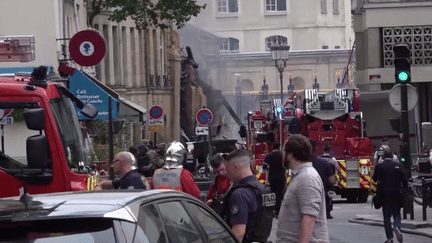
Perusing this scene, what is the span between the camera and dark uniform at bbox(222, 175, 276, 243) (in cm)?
893

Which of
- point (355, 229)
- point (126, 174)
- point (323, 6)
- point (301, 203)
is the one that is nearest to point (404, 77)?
point (355, 229)

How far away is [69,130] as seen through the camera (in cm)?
1219

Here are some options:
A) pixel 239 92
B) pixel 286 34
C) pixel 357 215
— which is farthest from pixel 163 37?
pixel 286 34

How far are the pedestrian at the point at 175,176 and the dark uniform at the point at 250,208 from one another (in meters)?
3.84

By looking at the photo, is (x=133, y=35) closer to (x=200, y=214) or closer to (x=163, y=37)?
(x=163, y=37)

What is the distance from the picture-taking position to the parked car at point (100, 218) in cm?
544

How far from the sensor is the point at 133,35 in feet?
162

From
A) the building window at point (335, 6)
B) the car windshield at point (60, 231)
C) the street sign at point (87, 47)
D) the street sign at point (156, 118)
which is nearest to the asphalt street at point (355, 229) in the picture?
the street sign at point (87, 47)

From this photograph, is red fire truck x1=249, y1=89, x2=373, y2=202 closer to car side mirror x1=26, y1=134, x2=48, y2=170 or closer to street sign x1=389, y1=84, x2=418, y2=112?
street sign x1=389, y1=84, x2=418, y2=112

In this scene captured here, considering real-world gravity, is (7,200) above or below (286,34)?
below

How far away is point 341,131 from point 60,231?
2711 cm

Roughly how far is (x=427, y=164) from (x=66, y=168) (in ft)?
67.3

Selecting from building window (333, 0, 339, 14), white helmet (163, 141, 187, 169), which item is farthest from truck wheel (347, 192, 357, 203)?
building window (333, 0, 339, 14)

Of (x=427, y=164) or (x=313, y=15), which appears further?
(x=313, y=15)
